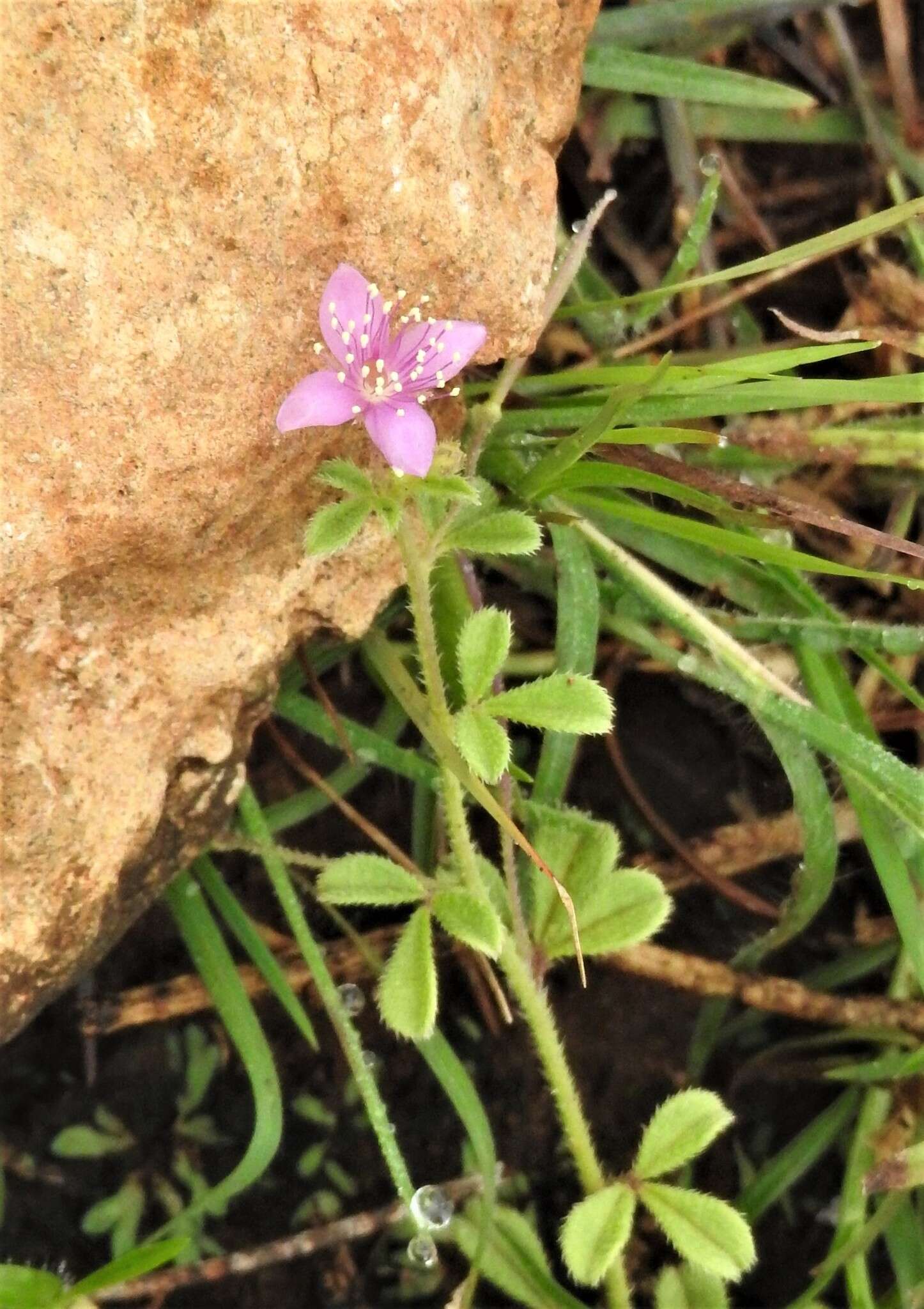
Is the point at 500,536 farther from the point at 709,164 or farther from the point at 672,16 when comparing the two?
the point at 672,16

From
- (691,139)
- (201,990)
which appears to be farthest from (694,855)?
(691,139)

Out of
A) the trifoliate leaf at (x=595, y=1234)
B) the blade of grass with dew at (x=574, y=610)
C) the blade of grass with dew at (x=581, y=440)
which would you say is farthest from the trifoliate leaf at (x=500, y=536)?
the trifoliate leaf at (x=595, y=1234)

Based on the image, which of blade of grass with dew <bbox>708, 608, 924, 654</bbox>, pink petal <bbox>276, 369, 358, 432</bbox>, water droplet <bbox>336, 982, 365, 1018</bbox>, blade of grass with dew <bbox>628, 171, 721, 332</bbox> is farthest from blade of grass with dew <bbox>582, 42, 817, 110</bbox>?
water droplet <bbox>336, 982, 365, 1018</bbox>

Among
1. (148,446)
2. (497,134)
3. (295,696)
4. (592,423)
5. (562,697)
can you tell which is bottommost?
(295,696)

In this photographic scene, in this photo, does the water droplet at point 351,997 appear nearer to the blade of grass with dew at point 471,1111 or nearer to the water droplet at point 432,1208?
the blade of grass with dew at point 471,1111

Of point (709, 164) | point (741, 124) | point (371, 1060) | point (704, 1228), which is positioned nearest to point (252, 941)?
point (371, 1060)

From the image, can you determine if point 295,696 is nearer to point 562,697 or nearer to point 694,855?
point 562,697
